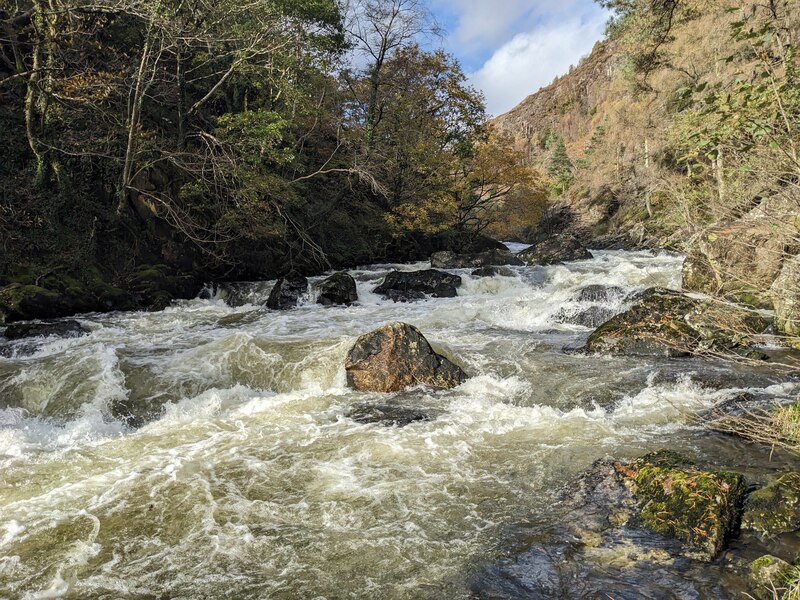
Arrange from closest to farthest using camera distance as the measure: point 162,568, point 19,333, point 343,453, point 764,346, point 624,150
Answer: point 162,568, point 343,453, point 764,346, point 19,333, point 624,150

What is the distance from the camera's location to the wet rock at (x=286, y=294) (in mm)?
13758

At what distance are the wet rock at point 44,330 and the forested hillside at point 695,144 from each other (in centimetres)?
1003

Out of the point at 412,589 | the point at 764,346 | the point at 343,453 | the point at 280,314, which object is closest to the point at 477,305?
the point at 280,314

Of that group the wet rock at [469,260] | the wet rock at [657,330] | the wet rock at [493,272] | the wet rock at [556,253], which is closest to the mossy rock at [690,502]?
the wet rock at [657,330]

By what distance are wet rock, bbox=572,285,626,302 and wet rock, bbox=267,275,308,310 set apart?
7.48 metres

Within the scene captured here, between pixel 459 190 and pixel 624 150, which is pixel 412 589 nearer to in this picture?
pixel 459 190

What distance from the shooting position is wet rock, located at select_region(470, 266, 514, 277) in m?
17.6

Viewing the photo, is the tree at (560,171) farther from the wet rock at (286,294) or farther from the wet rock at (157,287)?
the wet rock at (157,287)

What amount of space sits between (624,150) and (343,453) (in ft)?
146

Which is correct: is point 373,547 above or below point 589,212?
below

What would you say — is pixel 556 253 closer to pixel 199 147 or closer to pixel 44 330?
pixel 199 147

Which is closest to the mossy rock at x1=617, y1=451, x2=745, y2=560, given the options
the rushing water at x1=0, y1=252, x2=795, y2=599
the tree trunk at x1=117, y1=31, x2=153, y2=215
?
the rushing water at x1=0, y1=252, x2=795, y2=599

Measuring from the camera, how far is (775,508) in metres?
3.71

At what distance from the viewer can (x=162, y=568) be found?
3.54 m
